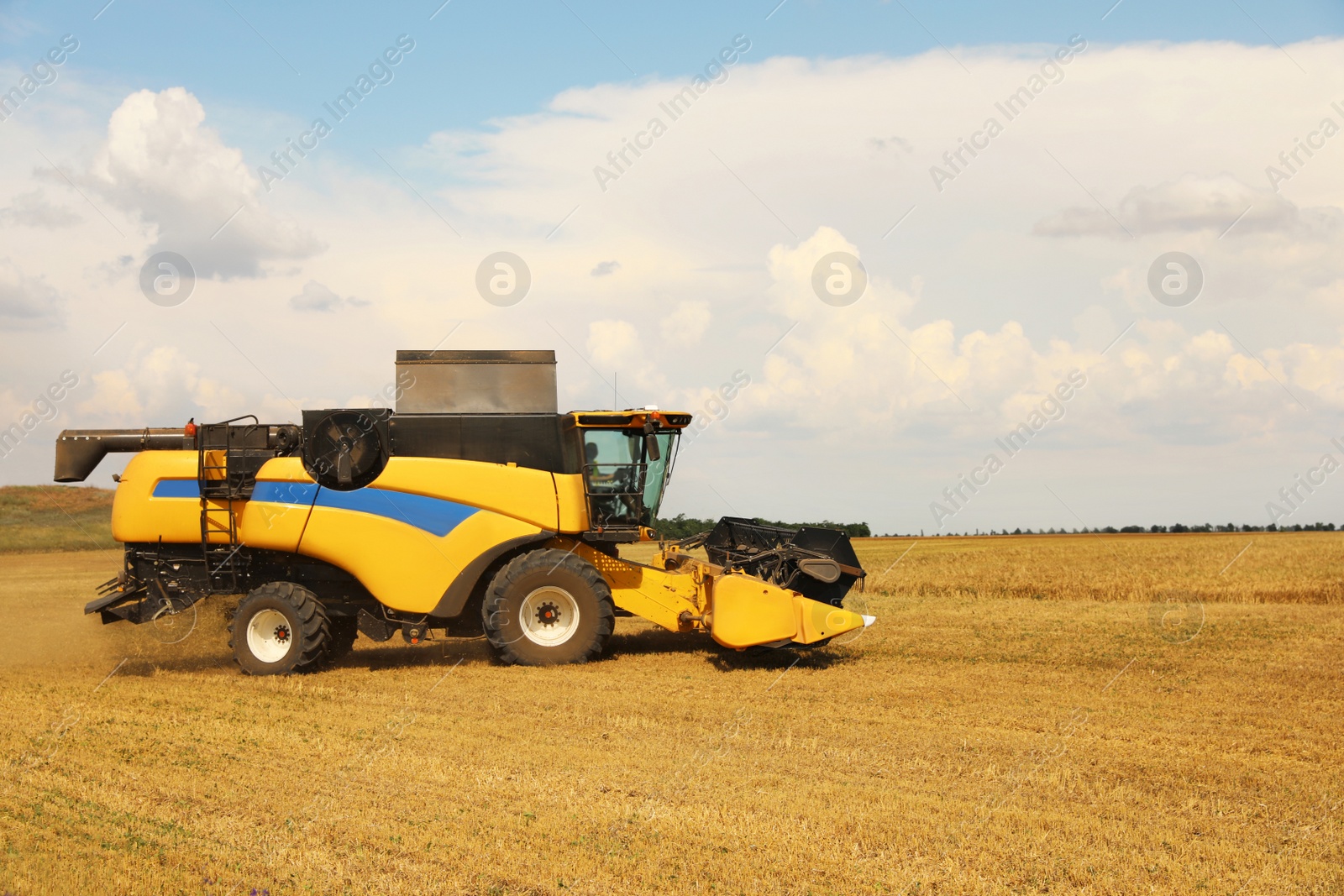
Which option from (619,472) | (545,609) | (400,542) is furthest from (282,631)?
(619,472)

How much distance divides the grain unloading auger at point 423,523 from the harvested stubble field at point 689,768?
0.65 meters

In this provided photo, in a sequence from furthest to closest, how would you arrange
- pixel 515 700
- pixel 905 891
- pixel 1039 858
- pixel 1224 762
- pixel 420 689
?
pixel 420 689 < pixel 515 700 < pixel 1224 762 < pixel 1039 858 < pixel 905 891

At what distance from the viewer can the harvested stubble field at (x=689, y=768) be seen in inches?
209

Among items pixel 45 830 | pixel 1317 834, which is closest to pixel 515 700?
pixel 45 830

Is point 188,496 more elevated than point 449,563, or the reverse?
point 188,496

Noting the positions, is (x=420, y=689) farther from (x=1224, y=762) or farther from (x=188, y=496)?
(x=1224, y=762)

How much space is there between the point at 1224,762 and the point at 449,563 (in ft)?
24.6

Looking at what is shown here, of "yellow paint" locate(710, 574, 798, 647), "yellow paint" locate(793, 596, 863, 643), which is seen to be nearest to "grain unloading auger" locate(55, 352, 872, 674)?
"yellow paint" locate(710, 574, 798, 647)

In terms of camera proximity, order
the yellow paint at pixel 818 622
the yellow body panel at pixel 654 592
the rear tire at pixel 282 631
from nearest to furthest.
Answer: the yellow paint at pixel 818 622 < the rear tire at pixel 282 631 < the yellow body panel at pixel 654 592

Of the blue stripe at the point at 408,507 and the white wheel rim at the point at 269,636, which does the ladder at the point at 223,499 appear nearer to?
the white wheel rim at the point at 269,636

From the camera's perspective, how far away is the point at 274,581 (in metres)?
11.8

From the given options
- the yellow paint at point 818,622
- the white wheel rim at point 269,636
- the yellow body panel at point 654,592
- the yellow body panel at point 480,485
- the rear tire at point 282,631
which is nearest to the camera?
the yellow paint at point 818,622

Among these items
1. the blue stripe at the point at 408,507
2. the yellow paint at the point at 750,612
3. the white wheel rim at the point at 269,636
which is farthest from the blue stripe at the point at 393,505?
the yellow paint at the point at 750,612

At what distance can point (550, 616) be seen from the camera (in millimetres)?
11570
